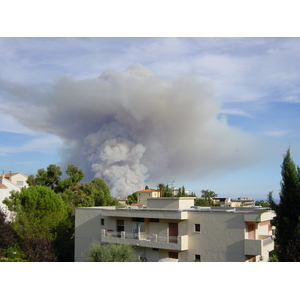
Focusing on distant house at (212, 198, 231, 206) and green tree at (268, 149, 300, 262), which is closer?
green tree at (268, 149, 300, 262)

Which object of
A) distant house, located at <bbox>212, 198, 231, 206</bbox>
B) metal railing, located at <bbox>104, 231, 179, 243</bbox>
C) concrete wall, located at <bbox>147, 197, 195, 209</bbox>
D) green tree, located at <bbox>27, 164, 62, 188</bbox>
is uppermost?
green tree, located at <bbox>27, 164, 62, 188</bbox>

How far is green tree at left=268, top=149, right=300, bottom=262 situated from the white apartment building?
13.9 feet

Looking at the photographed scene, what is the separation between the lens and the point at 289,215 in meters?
9.42

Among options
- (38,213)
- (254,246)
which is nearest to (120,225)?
(254,246)

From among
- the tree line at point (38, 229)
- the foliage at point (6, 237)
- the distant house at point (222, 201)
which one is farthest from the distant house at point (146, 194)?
the foliage at point (6, 237)

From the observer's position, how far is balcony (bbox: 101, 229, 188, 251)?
16.4 metres

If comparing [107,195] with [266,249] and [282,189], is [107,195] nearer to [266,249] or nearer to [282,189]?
[266,249]

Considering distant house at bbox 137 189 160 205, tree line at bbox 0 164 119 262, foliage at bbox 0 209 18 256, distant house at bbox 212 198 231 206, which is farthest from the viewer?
distant house at bbox 212 198 231 206

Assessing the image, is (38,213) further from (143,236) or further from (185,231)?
(185,231)

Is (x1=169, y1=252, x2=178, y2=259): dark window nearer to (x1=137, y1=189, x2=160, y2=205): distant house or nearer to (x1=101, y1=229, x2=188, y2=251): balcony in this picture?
(x1=101, y1=229, x2=188, y2=251): balcony

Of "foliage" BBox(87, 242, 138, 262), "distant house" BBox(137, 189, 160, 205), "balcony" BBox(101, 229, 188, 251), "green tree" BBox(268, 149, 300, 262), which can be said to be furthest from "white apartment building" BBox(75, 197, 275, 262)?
"distant house" BBox(137, 189, 160, 205)

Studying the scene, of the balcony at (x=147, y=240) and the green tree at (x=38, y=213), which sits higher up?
the green tree at (x=38, y=213)

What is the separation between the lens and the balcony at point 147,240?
16.4m

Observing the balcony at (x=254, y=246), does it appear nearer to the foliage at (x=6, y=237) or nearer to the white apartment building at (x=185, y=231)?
the white apartment building at (x=185, y=231)
